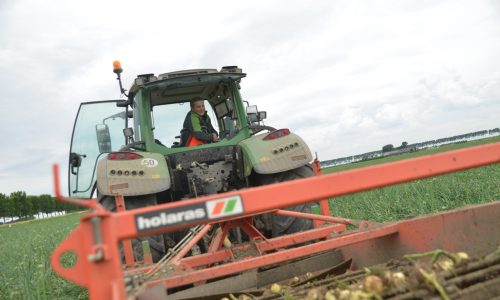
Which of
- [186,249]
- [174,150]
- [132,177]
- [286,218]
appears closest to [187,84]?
[174,150]

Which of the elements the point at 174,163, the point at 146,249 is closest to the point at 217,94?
the point at 174,163

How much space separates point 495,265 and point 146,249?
2.47 meters

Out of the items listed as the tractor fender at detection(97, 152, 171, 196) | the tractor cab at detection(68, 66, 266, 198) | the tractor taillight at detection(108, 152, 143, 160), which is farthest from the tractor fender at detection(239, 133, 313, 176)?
the tractor taillight at detection(108, 152, 143, 160)

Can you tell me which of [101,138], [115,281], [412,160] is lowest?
[115,281]

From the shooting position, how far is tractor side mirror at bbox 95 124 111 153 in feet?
16.7

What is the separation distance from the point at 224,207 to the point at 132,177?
2607 mm

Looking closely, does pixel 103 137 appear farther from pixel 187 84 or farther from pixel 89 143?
pixel 187 84

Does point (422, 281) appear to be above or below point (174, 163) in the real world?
below

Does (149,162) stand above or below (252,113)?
below

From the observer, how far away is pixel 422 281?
1889 millimetres

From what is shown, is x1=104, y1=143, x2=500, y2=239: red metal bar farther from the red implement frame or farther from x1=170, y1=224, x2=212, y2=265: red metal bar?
x1=170, y1=224, x2=212, y2=265: red metal bar

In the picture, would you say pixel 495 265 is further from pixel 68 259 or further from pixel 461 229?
pixel 68 259

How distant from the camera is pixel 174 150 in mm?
4902

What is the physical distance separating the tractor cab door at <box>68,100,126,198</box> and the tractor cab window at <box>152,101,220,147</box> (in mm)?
513
